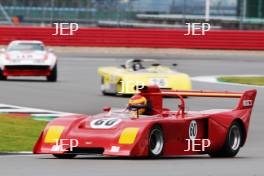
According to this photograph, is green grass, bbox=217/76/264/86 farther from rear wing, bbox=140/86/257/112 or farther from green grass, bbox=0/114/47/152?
rear wing, bbox=140/86/257/112

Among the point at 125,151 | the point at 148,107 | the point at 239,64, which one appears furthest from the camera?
the point at 239,64

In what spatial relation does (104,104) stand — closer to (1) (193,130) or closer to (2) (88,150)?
Answer: (1) (193,130)

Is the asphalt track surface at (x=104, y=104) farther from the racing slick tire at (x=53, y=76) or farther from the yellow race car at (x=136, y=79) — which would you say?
the yellow race car at (x=136, y=79)

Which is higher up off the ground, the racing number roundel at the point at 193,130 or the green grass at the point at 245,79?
the racing number roundel at the point at 193,130

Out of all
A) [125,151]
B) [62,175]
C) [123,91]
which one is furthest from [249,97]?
[123,91]

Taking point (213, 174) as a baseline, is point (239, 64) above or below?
below

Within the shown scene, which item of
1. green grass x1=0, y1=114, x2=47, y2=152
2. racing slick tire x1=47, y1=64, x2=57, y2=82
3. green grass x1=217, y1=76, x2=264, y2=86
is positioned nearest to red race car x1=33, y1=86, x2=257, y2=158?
green grass x1=0, y1=114, x2=47, y2=152

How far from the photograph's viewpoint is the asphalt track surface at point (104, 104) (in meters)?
11.3

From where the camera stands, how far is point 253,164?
41.1 feet

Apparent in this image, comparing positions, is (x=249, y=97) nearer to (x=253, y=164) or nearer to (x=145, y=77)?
(x=253, y=164)

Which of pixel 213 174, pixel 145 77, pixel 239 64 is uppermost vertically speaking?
pixel 213 174

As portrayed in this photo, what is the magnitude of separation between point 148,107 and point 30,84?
15.6 metres

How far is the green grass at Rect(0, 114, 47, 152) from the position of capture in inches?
594

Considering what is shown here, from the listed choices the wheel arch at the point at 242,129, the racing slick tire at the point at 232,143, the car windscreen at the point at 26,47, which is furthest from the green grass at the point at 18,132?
the car windscreen at the point at 26,47
